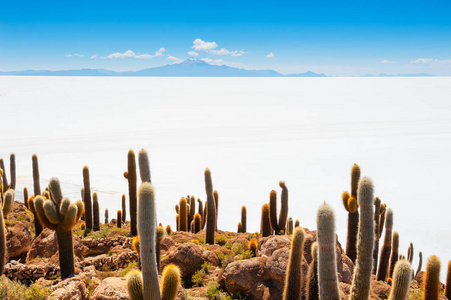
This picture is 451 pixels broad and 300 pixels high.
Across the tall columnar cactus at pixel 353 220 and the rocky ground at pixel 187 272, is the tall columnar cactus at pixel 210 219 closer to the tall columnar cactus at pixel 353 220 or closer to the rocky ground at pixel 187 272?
the rocky ground at pixel 187 272

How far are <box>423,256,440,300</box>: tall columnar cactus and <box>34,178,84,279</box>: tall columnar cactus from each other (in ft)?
21.6

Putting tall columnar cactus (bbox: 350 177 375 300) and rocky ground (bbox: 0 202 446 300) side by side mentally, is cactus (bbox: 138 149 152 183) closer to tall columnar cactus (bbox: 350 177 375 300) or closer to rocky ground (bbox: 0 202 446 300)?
rocky ground (bbox: 0 202 446 300)

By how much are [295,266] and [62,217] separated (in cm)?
519

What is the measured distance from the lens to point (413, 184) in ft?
92.0

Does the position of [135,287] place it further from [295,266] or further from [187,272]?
[187,272]

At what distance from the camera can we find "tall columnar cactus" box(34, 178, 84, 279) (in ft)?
25.1

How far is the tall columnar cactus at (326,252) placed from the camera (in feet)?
14.2

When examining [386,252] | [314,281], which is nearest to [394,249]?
[386,252]

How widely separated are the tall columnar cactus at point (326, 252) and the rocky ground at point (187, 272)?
1.72m

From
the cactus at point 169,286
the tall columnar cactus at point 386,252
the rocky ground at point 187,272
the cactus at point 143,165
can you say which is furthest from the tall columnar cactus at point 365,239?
the tall columnar cactus at point 386,252

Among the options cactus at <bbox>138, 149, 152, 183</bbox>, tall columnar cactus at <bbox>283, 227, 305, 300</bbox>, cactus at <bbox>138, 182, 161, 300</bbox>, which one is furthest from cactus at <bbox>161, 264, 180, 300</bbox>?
cactus at <bbox>138, 149, 152, 183</bbox>

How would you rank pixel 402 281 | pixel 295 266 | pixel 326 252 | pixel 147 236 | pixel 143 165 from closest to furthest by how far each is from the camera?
pixel 402 281, pixel 326 252, pixel 147 236, pixel 295 266, pixel 143 165

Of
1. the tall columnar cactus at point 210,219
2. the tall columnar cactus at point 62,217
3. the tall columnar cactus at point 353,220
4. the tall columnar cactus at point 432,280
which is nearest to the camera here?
the tall columnar cactus at point 432,280

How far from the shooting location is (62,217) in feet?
25.6
